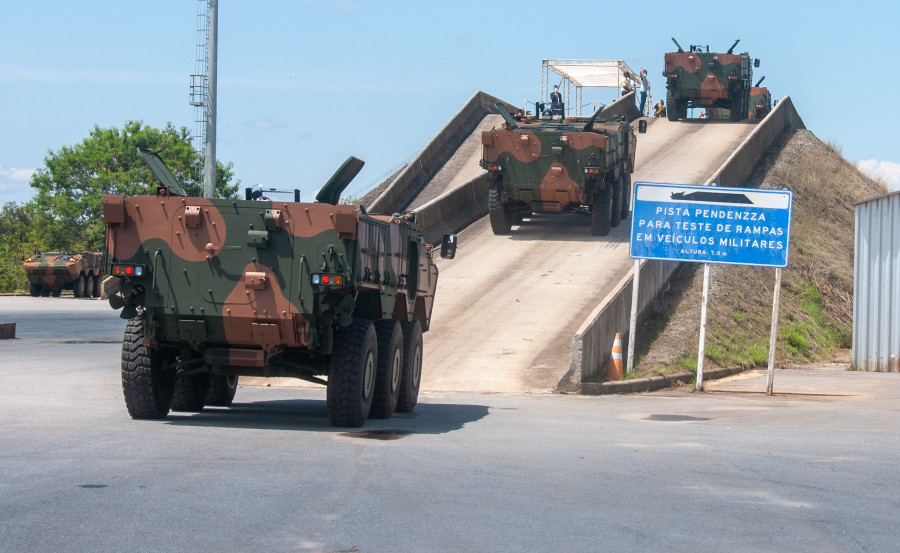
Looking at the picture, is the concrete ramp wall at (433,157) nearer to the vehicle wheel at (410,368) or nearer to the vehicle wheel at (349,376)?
the vehicle wheel at (410,368)

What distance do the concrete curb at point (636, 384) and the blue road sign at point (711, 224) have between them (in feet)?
6.12

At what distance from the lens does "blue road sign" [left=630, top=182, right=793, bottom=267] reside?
16.7 meters

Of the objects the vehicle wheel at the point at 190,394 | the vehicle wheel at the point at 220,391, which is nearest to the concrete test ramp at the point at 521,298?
the vehicle wheel at the point at 220,391

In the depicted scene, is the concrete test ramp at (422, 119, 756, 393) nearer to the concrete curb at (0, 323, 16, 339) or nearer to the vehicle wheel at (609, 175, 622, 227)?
the vehicle wheel at (609, 175, 622, 227)

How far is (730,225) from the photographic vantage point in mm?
16922

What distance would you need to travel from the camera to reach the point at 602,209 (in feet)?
84.7

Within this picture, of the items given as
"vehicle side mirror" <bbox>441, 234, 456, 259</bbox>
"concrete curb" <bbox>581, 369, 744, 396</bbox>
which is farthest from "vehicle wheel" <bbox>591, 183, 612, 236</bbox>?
"vehicle side mirror" <bbox>441, 234, 456, 259</bbox>

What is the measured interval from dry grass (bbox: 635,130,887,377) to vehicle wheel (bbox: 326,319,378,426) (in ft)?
25.7

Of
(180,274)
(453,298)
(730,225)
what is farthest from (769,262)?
(180,274)

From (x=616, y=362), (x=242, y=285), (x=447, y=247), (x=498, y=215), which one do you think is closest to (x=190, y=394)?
(x=242, y=285)

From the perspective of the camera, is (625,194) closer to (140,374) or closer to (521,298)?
(521,298)

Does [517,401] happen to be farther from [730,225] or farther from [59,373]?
[59,373]

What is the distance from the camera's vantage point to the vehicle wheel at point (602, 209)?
25750 millimetres

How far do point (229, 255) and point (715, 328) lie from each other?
44.7 feet
